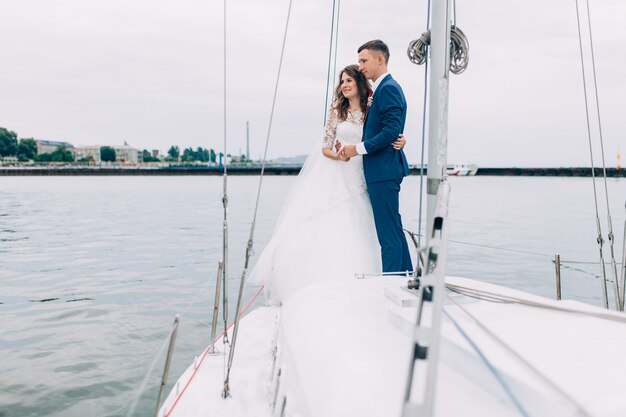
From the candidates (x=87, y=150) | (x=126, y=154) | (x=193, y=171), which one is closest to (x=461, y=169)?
(x=193, y=171)

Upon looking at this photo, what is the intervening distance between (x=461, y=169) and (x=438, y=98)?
0.30 meters

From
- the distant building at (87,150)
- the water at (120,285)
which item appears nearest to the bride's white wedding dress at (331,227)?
the water at (120,285)

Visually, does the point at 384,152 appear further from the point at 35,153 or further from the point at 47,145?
the point at 47,145

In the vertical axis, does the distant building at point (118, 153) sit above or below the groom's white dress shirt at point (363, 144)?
above

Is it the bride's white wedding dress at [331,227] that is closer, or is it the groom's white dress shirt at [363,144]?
the groom's white dress shirt at [363,144]

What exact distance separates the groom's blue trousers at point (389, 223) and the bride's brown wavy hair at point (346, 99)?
642 millimetres

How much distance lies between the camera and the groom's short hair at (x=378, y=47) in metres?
3.69

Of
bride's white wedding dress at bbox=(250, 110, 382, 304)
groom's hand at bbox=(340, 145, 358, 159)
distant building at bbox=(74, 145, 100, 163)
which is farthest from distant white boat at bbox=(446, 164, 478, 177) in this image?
distant building at bbox=(74, 145, 100, 163)

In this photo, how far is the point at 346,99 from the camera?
159 inches

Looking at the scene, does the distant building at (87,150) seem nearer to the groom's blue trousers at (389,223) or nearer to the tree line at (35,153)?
the tree line at (35,153)

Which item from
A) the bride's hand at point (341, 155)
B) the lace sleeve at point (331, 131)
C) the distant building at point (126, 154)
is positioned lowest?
the bride's hand at point (341, 155)

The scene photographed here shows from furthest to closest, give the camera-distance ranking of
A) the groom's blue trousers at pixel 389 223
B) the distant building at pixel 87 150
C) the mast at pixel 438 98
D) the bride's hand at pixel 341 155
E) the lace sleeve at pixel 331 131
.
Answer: the distant building at pixel 87 150 < the lace sleeve at pixel 331 131 < the bride's hand at pixel 341 155 < the groom's blue trousers at pixel 389 223 < the mast at pixel 438 98

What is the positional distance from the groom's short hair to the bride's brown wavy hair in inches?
10.1

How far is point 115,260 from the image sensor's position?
35.9ft
